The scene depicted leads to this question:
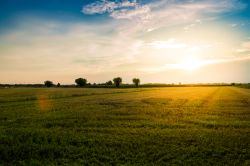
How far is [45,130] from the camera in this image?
58.1 feet

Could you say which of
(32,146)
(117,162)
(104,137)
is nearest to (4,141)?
(32,146)

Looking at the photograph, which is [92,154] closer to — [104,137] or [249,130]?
[104,137]

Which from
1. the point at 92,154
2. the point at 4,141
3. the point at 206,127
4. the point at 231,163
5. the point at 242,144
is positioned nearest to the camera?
the point at 231,163

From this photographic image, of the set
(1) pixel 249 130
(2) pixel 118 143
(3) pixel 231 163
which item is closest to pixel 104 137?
(2) pixel 118 143

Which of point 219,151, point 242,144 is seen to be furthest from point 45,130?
point 242,144

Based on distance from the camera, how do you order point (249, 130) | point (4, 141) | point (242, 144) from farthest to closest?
point (249, 130) < point (4, 141) < point (242, 144)

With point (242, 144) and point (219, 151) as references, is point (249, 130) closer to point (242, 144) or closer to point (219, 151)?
point (242, 144)

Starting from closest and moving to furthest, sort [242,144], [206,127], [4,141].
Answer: [242,144]
[4,141]
[206,127]

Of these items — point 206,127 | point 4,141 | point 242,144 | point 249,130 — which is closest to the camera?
point 242,144

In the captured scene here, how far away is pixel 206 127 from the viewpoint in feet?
62.3

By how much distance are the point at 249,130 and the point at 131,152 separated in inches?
387

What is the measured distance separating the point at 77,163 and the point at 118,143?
3.33 m

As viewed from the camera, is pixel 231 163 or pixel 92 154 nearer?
pixel 231 163

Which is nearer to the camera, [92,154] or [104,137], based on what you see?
[92,154]
